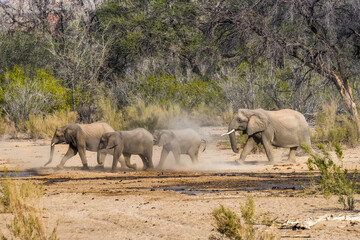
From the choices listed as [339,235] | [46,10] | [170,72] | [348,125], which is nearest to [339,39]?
[348,125]

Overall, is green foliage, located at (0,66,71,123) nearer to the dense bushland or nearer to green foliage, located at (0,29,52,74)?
the dense bushland

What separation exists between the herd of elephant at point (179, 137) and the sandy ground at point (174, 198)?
0.38 m

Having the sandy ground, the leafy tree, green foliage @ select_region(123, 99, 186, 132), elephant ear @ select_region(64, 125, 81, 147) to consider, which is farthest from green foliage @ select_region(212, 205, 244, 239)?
green foliage @ select_region(123, 99, 186, 132)

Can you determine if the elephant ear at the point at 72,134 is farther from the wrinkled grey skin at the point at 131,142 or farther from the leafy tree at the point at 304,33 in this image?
the leafy tree at the point at 304,33

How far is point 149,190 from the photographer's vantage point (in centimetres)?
1212

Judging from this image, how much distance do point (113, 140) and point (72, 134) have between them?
1589 millimetres

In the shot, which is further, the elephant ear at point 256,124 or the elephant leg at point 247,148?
the elephant ear at point 256,124

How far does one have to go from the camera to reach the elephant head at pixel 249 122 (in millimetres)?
17141

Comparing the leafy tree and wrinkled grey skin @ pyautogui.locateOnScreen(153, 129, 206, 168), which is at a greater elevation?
the leafy tree

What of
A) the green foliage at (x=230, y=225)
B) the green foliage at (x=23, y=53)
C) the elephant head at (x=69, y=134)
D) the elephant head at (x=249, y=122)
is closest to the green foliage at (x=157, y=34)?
the green foliage at (x=23, y=53)

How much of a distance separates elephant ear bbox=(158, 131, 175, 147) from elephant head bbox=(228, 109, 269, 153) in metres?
1.48

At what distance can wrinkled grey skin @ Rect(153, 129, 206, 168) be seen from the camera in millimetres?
16766

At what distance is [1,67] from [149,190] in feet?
→ 80.5

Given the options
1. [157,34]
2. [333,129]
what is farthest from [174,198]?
[157,34]
